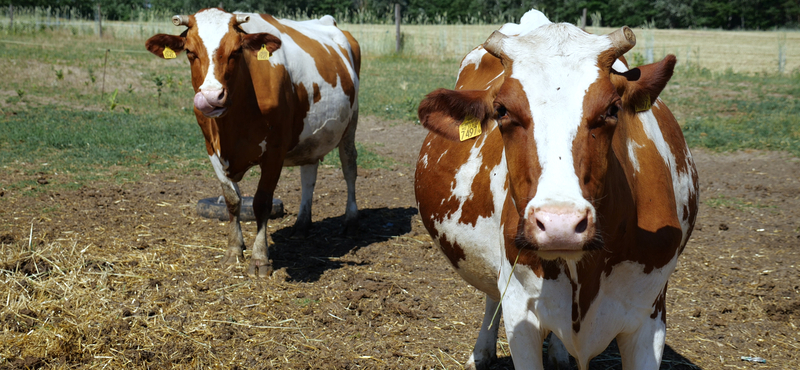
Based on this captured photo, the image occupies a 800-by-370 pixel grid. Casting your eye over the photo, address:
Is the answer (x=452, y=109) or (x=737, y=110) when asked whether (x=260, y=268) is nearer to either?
(x=452, y=109)

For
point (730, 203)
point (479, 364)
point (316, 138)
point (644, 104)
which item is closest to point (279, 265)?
point (316, 138)

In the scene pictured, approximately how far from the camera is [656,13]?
4425cm

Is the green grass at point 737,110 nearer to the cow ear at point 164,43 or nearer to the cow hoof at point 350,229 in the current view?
the cow hoof at point 350,229

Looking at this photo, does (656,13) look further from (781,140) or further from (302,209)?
(302,209)

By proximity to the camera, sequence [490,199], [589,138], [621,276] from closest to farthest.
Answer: [589,138] → [621,276] → [490,199]

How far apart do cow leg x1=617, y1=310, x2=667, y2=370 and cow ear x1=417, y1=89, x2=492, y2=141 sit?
1.04 m

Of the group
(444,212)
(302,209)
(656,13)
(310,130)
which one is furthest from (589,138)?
(656,13)

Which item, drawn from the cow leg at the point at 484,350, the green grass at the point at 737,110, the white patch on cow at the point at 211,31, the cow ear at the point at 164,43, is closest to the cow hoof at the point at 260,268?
the white patch on cow at the point at 211,31

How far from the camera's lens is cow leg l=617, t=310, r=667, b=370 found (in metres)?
2.51

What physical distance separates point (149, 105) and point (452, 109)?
11515 millimetres

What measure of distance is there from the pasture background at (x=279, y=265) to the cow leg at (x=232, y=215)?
18cm

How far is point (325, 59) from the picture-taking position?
6.20 m

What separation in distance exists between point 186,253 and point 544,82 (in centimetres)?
420

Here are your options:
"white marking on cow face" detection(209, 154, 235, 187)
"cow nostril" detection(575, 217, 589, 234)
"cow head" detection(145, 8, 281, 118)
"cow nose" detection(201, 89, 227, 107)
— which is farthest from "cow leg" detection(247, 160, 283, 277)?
"cow nostril" detection(575, 217, 589, 234)
